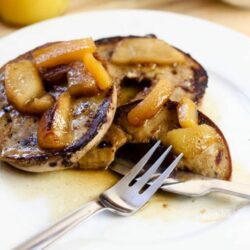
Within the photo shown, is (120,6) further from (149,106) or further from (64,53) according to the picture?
(149,106)

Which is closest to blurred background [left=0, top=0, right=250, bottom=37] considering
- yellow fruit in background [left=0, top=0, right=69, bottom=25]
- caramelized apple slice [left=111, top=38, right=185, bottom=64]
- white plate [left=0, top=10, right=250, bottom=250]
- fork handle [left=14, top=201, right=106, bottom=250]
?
yellow fruit in background [left=0, top=0, right=69, bottom=25]

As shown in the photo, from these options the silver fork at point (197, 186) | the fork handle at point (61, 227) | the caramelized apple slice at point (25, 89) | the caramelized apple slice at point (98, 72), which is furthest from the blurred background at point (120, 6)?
the fork handle at point (61, 227)

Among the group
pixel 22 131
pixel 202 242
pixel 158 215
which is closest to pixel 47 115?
pixel 22 131

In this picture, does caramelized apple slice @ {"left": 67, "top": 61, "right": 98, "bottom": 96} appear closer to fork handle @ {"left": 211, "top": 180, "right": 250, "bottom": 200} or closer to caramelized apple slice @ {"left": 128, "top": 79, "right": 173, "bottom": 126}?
caramelized apple slice @ {"left": 128, "top": 79, "right": 173, "bottom": 126}

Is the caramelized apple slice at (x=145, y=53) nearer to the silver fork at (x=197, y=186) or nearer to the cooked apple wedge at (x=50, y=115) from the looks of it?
the cooked apple wedge at (x=50, y=115)

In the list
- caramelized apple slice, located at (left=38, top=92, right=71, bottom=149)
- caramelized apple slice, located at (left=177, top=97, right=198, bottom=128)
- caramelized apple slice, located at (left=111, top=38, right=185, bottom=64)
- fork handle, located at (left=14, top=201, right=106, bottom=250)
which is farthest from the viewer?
caramelized apple slice, located at (left=111, top=38, right=185, bottom=64)

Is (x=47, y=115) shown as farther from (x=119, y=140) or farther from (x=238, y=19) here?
(x=238, y=19)

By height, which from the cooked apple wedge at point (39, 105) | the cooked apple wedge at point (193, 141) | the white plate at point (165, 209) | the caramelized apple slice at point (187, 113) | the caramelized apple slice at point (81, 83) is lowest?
the white plate at point (165, 209)
